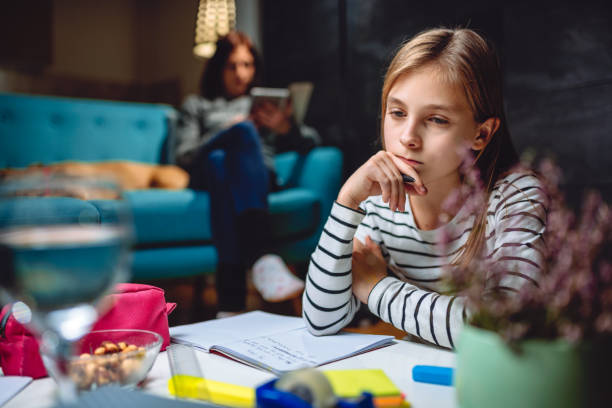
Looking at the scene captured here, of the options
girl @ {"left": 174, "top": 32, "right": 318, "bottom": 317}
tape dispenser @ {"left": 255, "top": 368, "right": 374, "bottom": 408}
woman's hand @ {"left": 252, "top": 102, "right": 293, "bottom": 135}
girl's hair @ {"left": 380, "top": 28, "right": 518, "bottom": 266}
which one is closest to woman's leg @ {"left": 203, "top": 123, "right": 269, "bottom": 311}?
girl @ {"left": 174, "top": 32, "right": 318, "bottom": 317}

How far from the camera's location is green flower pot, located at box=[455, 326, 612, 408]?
0.31 meters

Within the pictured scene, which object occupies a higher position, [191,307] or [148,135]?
[148,135]

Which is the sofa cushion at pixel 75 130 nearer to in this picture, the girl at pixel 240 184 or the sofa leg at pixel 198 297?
the girl at pixel 240 184

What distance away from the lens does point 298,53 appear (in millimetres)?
3150

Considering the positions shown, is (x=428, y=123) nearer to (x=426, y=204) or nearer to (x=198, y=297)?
(x=426, y=204)

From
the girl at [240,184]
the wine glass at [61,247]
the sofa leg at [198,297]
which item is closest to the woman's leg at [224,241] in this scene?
the girl at [240,184]

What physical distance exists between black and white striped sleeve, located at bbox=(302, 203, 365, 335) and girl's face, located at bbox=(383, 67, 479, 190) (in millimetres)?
147

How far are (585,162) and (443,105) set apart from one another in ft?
4.22

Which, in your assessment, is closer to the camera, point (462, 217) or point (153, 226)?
point (462, 217)

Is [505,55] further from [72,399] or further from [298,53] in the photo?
[72,399]

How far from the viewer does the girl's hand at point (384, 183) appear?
0.79m

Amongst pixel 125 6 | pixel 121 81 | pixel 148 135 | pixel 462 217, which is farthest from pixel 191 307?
pixel 125 6

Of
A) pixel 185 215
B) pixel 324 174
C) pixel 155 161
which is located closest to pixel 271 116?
pixel 324 174

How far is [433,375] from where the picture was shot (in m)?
0.45
